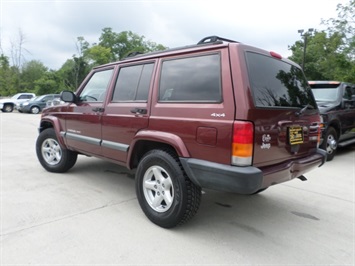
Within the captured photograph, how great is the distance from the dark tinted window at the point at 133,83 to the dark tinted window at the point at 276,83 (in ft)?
4.11

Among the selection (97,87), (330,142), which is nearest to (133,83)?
(97,87)

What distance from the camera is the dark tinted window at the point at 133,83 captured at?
3382mm

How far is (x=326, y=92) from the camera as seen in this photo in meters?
6.95

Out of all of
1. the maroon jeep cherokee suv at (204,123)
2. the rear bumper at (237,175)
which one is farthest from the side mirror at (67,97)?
the rear bumper at (237,175)

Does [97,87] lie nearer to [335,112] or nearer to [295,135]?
[295,135]

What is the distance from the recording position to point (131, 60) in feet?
12.2

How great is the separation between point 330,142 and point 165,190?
16.5 ft

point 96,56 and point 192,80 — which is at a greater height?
point 96,56

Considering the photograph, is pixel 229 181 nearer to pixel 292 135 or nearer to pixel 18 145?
pixel 292 135

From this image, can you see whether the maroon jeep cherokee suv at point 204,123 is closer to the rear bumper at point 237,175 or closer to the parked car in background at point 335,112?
the rear bumper at point 237,175

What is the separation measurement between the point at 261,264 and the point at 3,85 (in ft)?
151

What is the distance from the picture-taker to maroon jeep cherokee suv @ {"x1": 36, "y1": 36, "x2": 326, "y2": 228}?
8.16ft

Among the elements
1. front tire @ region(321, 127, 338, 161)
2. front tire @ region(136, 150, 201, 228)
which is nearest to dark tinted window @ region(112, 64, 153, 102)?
front tire @ region(136, 150, 201, 228)

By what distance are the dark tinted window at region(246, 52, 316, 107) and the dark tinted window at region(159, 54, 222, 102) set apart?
33cm
